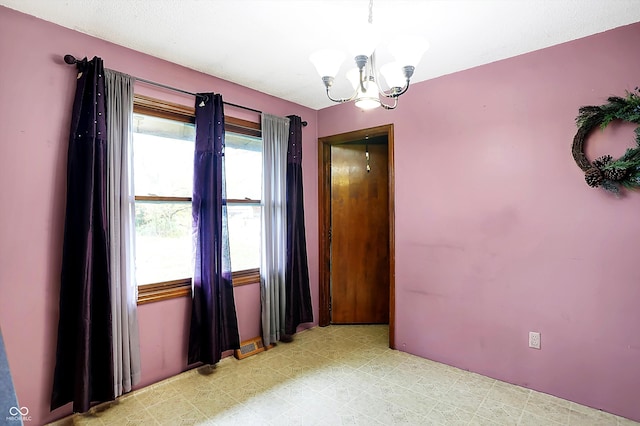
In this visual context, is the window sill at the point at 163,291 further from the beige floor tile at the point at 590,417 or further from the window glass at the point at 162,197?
the beige floor tile at the point at 590,417

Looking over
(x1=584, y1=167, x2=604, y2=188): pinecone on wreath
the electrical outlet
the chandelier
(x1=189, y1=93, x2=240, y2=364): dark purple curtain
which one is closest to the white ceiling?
the chandelier

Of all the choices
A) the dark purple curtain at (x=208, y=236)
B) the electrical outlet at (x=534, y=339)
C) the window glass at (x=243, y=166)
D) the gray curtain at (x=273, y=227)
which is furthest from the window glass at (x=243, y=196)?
the electrical outlet at (x=534, y=339)

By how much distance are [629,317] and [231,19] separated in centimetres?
318

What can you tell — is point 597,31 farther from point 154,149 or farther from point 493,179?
point 154,149

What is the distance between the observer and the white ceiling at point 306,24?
6.25 feet

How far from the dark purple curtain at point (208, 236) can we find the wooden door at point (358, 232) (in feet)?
5.02

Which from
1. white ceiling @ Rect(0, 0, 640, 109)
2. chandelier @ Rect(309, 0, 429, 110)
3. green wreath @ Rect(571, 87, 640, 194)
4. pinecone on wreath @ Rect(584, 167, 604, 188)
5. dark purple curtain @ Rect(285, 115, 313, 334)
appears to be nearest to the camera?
chandelier @ Rect(309, 0, 429, 110)

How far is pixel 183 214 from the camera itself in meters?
2.78

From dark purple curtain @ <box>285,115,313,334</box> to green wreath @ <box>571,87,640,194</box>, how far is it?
2357 mm

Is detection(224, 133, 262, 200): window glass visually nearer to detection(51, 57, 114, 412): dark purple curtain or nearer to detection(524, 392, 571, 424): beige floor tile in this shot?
detection(51, 57, 114, 412): dark purple curtain

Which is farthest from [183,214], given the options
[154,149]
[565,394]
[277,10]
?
[565,394]

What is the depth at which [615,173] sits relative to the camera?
81.9 inches

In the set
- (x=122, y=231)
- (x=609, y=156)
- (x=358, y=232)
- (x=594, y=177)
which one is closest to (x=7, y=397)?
(x=122, y=231)

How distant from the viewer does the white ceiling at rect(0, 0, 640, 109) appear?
1906 millimetres
